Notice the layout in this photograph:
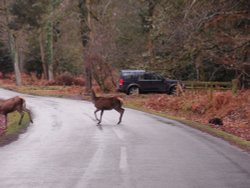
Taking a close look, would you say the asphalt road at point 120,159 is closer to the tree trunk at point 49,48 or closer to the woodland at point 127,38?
the woodland at point 127,38

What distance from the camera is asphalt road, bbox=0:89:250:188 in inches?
407

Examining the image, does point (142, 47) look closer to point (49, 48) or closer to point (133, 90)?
point (133, 90)

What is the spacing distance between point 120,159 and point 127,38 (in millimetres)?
40001

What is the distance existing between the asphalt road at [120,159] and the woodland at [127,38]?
9.61 feet

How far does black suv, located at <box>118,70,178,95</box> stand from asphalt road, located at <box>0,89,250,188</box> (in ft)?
67.6

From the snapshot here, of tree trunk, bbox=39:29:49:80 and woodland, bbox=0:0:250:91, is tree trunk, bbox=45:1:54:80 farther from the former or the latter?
tree trunk, bbox=39:29:49:80

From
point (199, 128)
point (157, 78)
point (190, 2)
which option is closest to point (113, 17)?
point (157, 78)

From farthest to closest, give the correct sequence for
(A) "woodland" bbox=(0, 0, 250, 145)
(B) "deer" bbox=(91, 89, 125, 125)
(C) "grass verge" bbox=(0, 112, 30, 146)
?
(B) "deer" bbox=(91, 89, 125, 125), (A) "woodland" bbox=(0, 0, 250, 145), (C) "grass verge" bbox=(0, 112, 30, 146)

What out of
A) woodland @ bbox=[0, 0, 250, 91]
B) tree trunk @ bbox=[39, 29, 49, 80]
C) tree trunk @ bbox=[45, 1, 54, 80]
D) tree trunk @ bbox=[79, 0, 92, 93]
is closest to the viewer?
woodland @ bbox=[0, 0, 250, 91]

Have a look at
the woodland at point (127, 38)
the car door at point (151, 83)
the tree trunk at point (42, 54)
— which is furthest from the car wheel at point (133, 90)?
the tree trunk at point (42, 54)

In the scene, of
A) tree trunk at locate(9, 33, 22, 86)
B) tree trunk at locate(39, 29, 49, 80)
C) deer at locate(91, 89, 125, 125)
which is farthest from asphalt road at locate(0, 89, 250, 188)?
tree trunk at locate(39, 29, 49, 80)

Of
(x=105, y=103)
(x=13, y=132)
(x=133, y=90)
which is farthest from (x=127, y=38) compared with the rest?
(x=13, y=132)

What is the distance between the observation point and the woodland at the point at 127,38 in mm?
17859

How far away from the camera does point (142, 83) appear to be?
42.7 metres
